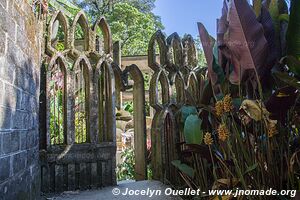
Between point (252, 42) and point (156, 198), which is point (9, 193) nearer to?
point (156, 198)

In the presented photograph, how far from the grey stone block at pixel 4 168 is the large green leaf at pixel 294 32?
1.48m

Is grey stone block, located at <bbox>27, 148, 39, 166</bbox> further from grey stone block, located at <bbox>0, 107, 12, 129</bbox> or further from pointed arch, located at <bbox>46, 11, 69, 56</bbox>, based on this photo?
pointed arch, located at <bbox>46, 11, 69, 56</bbox>

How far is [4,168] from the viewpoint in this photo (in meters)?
1.30

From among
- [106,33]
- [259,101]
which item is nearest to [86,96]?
[106,33]

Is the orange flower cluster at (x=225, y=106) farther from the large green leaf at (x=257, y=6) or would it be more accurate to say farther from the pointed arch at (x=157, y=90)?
the pointed arch at (x=157, y=90)

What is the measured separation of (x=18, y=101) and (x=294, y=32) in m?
1.47

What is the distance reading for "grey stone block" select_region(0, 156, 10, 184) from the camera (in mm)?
1265

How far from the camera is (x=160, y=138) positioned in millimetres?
2771

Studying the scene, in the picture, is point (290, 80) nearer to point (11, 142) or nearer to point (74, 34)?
point (11, 142)

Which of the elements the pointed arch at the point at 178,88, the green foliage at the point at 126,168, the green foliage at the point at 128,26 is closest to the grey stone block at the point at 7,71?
the pointed arch at the point at 178,88

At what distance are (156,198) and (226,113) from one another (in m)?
0.92

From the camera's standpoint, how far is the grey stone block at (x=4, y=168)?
49.8 inches

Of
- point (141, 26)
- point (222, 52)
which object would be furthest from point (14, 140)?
point (141, 26)

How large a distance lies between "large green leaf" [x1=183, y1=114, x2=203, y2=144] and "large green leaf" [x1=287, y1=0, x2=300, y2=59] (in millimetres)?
745
